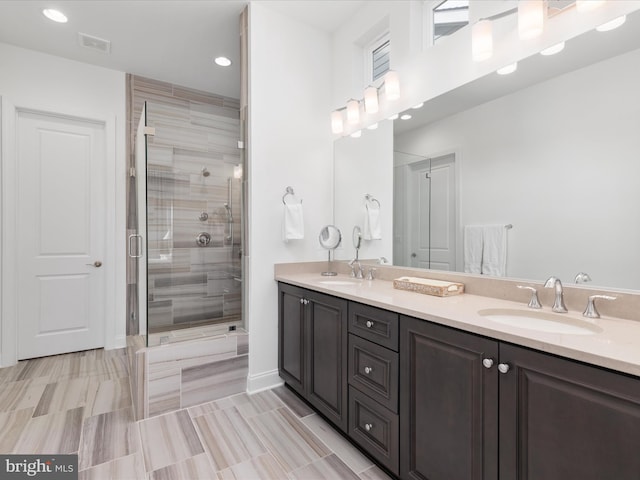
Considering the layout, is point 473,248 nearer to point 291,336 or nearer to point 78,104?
point 291,336

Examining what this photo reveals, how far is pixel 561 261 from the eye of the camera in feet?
4.71

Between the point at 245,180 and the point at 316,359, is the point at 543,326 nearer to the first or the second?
the point at 316,359

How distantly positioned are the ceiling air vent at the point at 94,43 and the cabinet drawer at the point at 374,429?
11.0 feet

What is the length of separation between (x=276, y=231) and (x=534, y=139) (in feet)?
5.56

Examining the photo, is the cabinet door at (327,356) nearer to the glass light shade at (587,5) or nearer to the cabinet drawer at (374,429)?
the cabinet drawer at (374,429)

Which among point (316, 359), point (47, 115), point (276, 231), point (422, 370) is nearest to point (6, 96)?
point (47, 115)

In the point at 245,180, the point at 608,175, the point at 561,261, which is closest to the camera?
the point at 608,175

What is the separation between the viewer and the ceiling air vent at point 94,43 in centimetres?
274

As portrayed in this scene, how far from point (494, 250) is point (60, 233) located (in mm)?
3607

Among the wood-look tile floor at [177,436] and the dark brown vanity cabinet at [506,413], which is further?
the wood-look tile floor at [177,436]

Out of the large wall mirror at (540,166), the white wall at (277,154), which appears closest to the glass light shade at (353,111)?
A: the white wall at (277,154)

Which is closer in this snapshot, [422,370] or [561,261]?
[422,370]

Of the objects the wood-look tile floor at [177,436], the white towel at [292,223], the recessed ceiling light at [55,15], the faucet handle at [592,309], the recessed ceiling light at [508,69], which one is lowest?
the wood-look tile floor at [177,436]

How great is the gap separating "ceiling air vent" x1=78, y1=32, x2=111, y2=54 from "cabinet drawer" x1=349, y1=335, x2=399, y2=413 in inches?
125
